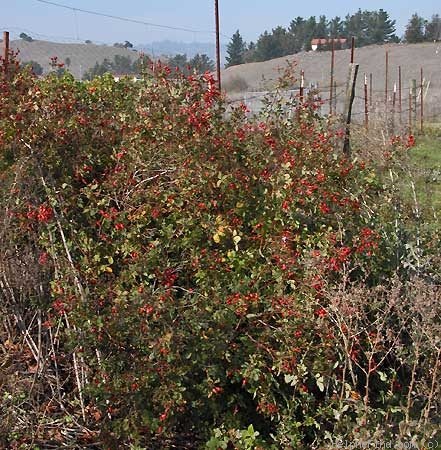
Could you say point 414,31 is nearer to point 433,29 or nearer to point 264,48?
point 433,29

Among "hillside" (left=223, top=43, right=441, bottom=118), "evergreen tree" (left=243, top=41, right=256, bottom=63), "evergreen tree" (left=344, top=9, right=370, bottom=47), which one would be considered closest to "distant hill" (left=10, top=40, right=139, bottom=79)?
"hillside" (left=223, top=43, right=441, bottom=118)

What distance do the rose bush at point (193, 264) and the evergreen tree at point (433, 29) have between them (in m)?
64.6

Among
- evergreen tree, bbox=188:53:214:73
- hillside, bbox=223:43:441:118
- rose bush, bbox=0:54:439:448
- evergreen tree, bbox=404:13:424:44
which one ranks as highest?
evergreen tree, bbox=404:13:424:44

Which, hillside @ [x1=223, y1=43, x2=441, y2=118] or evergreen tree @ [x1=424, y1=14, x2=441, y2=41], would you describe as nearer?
hillside @ [x1=223, y1=43, x2=441, y2=118]

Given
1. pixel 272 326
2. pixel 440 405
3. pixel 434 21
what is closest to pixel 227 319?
pixel 272 326

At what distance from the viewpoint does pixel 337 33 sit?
73.7m

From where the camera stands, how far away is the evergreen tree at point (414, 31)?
64.9 metres

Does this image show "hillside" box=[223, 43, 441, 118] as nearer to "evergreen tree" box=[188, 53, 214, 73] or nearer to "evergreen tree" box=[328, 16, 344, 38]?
"evergreen tree" box=[328, 16, 344, 38]

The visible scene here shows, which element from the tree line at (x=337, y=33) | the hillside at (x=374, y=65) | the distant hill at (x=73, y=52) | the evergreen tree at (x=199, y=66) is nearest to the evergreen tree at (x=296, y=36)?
the tree line at (x=337, y=33)

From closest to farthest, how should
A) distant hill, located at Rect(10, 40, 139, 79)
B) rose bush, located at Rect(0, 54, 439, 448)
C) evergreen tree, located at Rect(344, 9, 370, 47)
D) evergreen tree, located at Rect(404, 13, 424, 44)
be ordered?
rose bush, located at Rect(0, 54, 439, 448) → distant hill, located at Rect(10, 40, 139, 79) → evergreen tree, located at Rect(404, 13, 424, 44) → evergreen tree, located at Rect(344, 9, 370, 47)

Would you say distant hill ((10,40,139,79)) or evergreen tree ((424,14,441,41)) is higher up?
evergreen tree ((424,14,441,41))

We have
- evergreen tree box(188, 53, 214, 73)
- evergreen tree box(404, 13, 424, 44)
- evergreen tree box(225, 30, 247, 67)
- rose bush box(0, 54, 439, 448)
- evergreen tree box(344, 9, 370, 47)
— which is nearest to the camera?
rose bush box(0, 54, 439, 448)

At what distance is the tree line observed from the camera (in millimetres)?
65500

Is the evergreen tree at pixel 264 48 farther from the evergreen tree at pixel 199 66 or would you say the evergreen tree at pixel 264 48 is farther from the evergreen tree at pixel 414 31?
the evergreen tree at pixel 199 66
